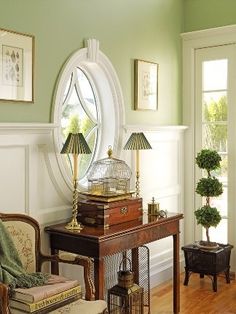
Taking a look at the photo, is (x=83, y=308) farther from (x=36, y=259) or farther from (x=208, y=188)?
(x=208, y=188)

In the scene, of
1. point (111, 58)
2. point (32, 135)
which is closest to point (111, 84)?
point (111, 58)

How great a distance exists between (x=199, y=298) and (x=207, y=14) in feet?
8.85

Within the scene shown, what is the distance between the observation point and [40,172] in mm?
3209

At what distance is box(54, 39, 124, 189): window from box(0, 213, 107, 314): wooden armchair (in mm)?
703

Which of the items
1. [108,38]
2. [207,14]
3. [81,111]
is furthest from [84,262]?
[207,14]

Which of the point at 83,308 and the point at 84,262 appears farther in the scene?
the point at 84,262

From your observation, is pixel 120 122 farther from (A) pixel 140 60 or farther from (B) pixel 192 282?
(B) pixel 192 282


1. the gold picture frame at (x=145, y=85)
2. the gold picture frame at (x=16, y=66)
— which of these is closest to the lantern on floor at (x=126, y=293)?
the gold picture frame at (x=16, y=66)

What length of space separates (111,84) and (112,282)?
1.62 meters

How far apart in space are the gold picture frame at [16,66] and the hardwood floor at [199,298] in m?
2.00

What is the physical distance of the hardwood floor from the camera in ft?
12.2

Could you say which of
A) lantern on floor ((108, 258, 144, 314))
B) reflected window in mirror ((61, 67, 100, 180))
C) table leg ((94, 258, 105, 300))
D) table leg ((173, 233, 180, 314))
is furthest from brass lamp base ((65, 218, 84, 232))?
table leg ((173, 233, 180, 314))

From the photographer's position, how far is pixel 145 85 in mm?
4195

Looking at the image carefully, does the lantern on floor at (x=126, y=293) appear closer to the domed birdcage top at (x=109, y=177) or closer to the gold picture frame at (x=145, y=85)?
the domed birdcage top at (x=109, y=177)
